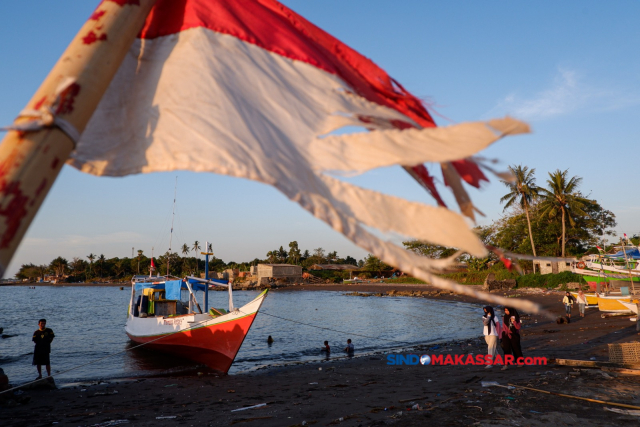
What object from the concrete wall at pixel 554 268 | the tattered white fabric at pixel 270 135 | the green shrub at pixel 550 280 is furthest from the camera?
the concrete wall at pixel 554 268

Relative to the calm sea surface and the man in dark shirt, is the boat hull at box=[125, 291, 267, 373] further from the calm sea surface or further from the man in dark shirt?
the man in dark shirt

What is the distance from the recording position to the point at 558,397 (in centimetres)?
818

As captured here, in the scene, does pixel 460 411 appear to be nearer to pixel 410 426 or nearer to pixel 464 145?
pixel 410 426

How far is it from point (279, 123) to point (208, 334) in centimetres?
1582

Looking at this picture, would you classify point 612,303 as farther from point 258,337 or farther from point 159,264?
point 159,264

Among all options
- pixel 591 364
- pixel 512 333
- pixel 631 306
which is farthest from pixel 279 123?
pixel 631 306

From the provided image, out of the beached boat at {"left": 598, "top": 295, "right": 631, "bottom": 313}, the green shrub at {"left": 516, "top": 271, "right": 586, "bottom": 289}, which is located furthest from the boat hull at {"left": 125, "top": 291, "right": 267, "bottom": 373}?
the green shrub at {"left": 516, "top": 271, "right": 586, "bottom": 289}

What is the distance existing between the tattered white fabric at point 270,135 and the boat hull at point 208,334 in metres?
13.6

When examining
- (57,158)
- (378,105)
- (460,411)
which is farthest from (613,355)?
(57,158)

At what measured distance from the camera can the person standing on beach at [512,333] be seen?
12188 millimetres

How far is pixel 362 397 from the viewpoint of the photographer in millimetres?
10094

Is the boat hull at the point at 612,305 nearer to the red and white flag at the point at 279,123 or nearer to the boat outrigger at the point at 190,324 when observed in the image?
the boat outrigger at the point at 190,324

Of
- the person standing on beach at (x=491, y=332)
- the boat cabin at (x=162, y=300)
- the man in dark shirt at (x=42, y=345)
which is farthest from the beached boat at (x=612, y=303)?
the man in dark shirt at (x=42, y=345)

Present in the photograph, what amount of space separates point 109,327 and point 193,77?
1572 inches
